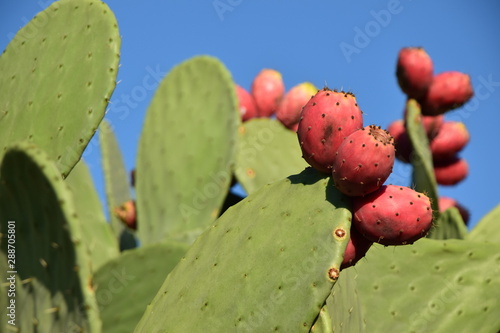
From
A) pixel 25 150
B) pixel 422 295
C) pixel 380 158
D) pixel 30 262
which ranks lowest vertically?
pixel 422 295

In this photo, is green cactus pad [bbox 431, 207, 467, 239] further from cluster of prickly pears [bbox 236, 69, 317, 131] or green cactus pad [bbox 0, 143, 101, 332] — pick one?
green cactus pad [bbox 0, 143, 101, 332]

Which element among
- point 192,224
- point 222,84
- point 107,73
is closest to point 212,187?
point 192,224

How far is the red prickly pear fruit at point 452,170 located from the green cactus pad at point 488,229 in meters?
0.80

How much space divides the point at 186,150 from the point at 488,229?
42.1 inches

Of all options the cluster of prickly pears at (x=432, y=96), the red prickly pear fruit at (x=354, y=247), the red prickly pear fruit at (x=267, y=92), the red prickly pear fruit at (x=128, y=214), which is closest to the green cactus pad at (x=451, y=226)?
the cluster of prickly pears at (x=432, y=96)

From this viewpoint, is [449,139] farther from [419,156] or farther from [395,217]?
[395,217]

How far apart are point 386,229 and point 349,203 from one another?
3.1 inches

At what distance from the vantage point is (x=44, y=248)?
1258mm

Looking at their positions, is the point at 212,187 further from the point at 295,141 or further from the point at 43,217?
the point at 43,217

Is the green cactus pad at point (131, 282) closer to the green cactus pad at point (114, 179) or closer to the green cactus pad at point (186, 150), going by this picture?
the green cactus pad at point (186, 150)

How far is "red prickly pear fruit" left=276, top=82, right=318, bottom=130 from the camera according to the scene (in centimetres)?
324

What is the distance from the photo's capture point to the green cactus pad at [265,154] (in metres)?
2.88

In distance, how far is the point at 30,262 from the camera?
132 cm

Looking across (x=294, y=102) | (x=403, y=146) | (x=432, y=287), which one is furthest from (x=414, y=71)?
(x=432, y=287)
